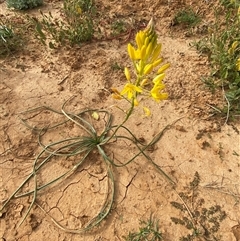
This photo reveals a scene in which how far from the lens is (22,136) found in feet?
8.91

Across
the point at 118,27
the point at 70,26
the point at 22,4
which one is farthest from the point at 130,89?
the point at 22,4

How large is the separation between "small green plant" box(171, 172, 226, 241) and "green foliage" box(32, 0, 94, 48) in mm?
2144

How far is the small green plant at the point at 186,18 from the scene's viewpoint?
12.0 feet

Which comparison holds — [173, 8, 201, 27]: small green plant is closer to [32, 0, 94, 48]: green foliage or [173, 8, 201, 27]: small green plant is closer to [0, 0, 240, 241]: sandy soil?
[0, 0, 240, 241]: sandy soil

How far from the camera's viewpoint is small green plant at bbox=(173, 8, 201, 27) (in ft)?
12.0

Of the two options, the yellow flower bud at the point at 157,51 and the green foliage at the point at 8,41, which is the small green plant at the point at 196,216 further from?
the green foliage at the point at 8,41

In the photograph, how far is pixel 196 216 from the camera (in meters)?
2.27

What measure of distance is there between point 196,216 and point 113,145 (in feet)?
2.97

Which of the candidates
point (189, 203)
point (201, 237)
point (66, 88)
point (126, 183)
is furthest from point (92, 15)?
point (201, 237)

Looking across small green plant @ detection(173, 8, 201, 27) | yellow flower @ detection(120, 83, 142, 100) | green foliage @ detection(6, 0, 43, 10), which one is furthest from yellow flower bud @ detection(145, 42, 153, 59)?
green foliage @ detection(6, 0, 43, 10)

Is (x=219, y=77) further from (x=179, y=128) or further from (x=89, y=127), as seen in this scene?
(x=89, y=127)

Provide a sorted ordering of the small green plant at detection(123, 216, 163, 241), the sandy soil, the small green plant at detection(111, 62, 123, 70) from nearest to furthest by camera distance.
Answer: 1. the small green plant at detection(123, 216, 163, 241)
2. the sandy soil
3. the small green plant at detection(111, 62, 123, 70)

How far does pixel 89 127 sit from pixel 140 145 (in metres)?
0.50

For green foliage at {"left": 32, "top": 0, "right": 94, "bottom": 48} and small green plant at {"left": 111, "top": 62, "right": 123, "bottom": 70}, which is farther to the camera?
green foliage at {"left": 32, "top": 0, "right": 94, "bottom": 48}
